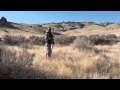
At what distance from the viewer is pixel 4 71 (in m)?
8.74

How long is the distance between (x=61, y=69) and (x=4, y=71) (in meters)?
2.37

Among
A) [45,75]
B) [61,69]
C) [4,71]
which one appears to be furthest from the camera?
A: [61,69]
